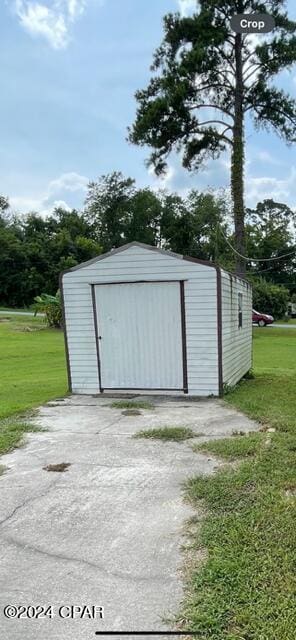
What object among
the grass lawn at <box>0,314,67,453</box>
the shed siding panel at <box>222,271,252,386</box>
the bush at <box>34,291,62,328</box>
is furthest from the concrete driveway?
the bush at <box>34,291,62,328</box>

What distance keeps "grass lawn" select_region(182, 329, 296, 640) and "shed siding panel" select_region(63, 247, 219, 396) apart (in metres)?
2.39

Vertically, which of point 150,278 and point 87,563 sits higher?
point 150,278

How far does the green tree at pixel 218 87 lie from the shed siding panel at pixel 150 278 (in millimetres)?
8984

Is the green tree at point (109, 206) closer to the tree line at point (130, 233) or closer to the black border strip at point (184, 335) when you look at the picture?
the tree line at point (130, 233)

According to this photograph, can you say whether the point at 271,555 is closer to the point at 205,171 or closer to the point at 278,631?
the point at 278,631

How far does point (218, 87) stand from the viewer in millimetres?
15383

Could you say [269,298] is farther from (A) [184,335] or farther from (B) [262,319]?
(A) [184,335]

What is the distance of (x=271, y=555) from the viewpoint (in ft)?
7.47

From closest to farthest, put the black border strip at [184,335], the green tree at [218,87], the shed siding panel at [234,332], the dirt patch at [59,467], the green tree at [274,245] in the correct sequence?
the dirt patch at [59,467] → the black border strip at [184,335] → the shed siding panel at [234,332] → the green tree at [218,87] → the green tree at [274,245]

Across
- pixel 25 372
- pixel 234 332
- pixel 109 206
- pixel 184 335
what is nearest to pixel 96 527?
pixel 184 335

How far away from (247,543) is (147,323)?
4829mm

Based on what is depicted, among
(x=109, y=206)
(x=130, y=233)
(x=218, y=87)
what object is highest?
Answer: (x=109, y=206)

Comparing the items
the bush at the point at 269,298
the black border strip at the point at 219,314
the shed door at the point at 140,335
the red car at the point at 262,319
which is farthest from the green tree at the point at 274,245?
the shed door at the point at 140,335

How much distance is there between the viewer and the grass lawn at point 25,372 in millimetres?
5520
